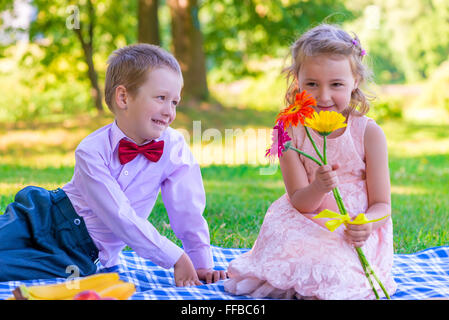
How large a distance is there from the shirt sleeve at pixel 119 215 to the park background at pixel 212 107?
855 mm

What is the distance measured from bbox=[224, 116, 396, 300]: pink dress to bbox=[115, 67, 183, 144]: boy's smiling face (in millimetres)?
561

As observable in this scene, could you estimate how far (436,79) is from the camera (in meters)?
14.7

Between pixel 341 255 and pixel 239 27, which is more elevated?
pixel 239 27

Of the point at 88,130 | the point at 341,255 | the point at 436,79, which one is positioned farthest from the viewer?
the point at 436,79

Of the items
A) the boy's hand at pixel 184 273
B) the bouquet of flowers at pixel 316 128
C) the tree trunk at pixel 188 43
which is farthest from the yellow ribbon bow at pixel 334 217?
the tree trunk at pixel 188 43

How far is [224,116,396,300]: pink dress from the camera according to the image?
219cm

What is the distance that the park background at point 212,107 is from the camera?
421 centimetres

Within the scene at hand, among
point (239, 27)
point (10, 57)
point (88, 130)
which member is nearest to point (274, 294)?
point (88, 130)

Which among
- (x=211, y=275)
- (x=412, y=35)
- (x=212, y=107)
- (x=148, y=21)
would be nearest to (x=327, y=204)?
(x=211, y=275)

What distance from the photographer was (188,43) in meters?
10.2

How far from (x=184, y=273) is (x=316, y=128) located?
0.97 meters

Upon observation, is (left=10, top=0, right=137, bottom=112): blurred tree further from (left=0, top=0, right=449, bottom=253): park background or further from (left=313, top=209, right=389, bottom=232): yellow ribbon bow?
(left=313, top=209, right=389, bottom=232): yellow ribbon bow

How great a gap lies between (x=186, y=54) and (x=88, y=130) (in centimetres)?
234

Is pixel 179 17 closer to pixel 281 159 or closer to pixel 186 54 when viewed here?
pixel 186 54
